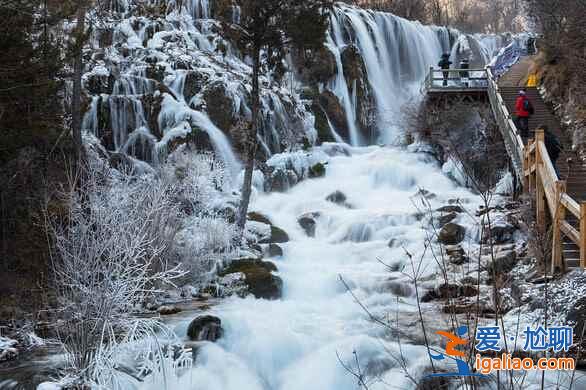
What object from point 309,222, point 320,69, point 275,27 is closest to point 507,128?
point 309,222

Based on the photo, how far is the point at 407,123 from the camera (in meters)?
25.6

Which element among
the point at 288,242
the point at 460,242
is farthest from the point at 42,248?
the point at 460,242

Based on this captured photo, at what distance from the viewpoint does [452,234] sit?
14.5 meters

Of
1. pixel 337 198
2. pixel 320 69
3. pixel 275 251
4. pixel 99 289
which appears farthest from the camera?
pixel 320 69

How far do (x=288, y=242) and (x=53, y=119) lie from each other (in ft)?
23.4

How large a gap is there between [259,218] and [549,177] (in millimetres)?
9297

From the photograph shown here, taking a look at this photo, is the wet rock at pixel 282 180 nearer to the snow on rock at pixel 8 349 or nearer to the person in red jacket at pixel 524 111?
the person in red jacket at pixel 524 111

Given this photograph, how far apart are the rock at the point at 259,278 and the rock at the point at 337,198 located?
657cm

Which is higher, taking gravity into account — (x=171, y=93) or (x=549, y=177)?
(x=171, y=93)

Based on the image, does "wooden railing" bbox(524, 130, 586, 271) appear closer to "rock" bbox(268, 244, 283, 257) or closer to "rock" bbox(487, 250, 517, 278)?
"rock" bbox(487, 250, 517, 278)

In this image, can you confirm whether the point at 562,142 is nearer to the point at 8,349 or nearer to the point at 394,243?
the point at 394,243

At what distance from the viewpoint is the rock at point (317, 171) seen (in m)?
23.0

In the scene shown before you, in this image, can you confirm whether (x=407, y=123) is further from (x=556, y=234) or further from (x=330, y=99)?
(x=556, y=234)

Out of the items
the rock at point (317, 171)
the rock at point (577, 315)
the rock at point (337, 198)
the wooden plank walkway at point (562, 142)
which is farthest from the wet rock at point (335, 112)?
the rock at point (577, 315)
